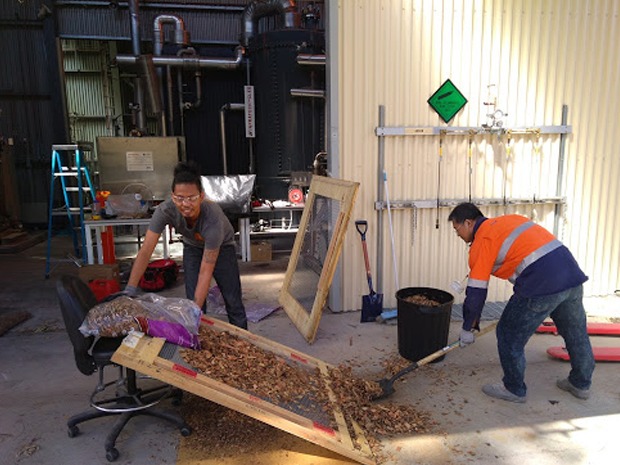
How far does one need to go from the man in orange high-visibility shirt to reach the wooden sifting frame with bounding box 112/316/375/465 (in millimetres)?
1048

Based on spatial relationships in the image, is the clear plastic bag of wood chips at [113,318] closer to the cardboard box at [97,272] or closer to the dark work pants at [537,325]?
the dark work pants at [537,325]

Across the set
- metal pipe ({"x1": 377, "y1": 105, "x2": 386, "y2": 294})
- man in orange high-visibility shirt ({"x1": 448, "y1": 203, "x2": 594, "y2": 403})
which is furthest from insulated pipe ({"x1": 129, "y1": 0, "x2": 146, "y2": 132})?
man in orange high-visibility shirt ({"x1": 448, "y1": 203, "x2": 594, "y2": 403})

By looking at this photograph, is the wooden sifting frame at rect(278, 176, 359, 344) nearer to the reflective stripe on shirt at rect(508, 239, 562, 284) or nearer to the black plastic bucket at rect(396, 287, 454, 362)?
the black plastic bucket at rect(396, 287, 454, 362)

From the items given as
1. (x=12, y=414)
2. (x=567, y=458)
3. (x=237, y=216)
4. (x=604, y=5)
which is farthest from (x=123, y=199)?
(x=604, y=5)

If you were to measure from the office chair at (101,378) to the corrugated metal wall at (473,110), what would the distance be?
2467mm

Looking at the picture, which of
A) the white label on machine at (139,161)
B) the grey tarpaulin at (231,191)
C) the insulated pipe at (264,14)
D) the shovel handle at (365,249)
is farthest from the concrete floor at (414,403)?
the insulated pipe at (264,14)

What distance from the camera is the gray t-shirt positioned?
320cm

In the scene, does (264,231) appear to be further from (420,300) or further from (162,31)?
(162,31)

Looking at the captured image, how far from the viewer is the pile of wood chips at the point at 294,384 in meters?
2.69

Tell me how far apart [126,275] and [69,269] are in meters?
1.37

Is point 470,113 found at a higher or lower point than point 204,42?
lower

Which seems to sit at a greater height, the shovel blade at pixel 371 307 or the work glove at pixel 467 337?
the work glove at pixel 467 337

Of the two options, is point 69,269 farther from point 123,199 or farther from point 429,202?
point 429,202

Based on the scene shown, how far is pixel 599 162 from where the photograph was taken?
16.7ft
